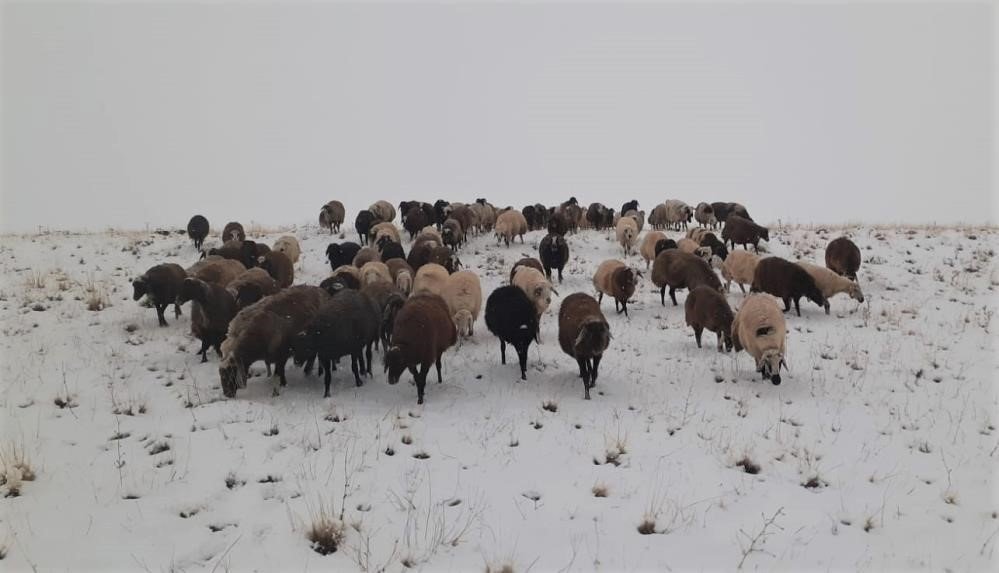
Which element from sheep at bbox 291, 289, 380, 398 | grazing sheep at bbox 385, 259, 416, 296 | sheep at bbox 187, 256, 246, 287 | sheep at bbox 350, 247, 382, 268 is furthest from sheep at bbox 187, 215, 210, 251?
sheep at bbox 291, 289, 380, 398

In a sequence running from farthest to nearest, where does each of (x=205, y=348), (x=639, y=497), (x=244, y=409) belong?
(x=205, y=348)
(x=244, y=409)
(x=639, y=497)

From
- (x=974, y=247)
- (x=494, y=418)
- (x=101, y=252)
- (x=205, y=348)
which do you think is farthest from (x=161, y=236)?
(x=974, y=247)

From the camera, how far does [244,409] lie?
8352 millimetres

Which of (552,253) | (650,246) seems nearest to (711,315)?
(552,253)

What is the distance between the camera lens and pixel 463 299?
40.5 feet

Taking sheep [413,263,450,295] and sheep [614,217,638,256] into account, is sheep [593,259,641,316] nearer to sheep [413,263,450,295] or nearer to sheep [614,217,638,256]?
sheep [413,263,450,295]

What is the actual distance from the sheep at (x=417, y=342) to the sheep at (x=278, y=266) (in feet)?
25.2

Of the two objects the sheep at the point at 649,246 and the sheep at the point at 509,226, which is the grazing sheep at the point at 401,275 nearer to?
the sheep at the point at 509,226

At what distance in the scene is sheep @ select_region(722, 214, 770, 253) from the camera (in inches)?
850

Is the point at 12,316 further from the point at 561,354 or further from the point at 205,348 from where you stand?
the point at 561,354

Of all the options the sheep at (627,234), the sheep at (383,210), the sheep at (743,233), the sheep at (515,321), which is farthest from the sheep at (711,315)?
the sheep at (383,210)

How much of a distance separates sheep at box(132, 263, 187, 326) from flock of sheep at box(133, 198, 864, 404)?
0.9 inches

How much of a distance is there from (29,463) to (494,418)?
18.5 feet

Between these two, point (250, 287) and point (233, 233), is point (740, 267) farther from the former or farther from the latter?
point (233, 233)
